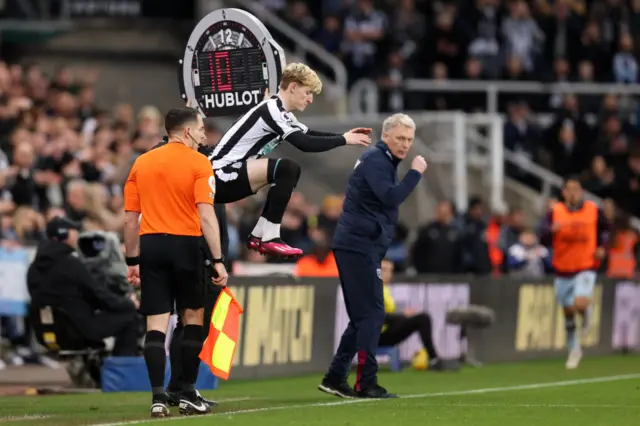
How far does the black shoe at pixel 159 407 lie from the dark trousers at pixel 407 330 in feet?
22.6

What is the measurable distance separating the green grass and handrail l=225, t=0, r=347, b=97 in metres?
9.58

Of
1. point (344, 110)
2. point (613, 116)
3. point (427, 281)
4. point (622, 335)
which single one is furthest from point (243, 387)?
point (613, 116)

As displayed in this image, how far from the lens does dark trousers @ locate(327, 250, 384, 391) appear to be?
1376 centimetres

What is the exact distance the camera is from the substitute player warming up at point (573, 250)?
63.9 feet

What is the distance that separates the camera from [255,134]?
41.4 ft

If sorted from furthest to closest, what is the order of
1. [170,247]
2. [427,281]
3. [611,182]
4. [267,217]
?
[611,182]
[427,281]
[267,217]
[170,247]

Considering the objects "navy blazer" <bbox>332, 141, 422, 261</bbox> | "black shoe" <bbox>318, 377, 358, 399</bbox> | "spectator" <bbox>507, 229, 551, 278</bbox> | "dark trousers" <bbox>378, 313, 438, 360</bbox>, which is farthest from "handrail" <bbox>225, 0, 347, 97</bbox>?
"black shoe" <bbox>318, 377, 358, 399</bbox>

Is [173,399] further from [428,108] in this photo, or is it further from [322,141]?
[428,108]

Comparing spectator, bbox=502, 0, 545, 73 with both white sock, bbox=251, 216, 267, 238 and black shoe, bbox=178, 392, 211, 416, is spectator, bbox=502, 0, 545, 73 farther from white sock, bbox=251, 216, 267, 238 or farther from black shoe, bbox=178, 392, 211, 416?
black shoe, bbox=178, 392, 211, 416

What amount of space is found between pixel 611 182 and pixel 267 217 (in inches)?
565

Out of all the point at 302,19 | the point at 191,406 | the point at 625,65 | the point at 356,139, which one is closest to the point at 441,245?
the point at 302,19

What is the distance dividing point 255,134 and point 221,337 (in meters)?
1.56

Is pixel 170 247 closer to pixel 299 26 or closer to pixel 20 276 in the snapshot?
pixel 20 276

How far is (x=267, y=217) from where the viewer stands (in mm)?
12789
